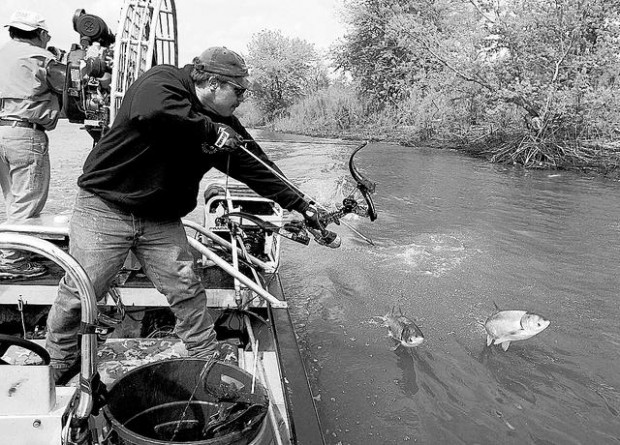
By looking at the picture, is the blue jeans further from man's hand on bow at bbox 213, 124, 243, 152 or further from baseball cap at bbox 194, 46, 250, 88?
man's hand on bow at bbox 213, 124, 243, 152

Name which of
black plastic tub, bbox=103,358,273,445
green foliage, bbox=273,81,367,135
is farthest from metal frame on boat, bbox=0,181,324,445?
green foliage, bbox=273,81,367,135

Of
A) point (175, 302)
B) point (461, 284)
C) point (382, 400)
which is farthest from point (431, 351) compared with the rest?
point (175, 302)

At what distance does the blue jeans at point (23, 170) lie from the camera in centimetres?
438

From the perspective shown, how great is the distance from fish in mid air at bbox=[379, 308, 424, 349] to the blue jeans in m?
3.31

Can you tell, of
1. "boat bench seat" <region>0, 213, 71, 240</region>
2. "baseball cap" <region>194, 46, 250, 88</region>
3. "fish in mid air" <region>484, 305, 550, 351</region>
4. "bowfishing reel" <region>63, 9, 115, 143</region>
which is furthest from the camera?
"fish in mid air" <region>484, 305, 550, 351</region>

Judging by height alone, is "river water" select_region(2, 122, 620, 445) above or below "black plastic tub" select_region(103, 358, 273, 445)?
below

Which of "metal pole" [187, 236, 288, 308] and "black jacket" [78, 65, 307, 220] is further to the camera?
"metal pole" [187, 236, 288, 308]

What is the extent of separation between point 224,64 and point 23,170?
8.00ft

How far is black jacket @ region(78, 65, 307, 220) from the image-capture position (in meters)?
2.72

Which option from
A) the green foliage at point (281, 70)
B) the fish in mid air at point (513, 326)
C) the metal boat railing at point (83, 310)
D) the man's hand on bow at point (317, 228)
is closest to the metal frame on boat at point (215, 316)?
the metal boat railing at point (83, 310)

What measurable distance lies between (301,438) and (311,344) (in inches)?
111

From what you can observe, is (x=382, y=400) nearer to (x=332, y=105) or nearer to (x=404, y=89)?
(x=404, y=89)

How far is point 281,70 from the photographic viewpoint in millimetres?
54812

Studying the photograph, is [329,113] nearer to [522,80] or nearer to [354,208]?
[522,80]
